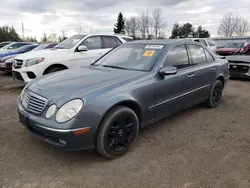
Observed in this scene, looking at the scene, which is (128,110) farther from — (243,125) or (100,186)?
(243,125)

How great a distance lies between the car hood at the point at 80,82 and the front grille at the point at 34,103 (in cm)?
6

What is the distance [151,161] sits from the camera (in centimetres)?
298

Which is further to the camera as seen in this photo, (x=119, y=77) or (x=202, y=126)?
(x=202, y=126)

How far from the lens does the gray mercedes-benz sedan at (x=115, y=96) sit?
266 cm

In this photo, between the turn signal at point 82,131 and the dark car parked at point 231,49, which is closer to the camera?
the turn signal at point 82,131

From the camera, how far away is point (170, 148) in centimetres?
332

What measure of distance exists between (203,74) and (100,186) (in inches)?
118

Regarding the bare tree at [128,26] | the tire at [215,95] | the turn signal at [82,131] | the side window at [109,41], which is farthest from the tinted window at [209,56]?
the bare tree at [128,26]

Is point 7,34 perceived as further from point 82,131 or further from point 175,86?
point 82,131

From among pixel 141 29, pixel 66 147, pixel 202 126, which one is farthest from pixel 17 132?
pixel 141 29

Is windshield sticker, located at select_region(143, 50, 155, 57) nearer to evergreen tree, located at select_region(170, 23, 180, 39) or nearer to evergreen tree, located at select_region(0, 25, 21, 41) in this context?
evergreen tree, located at select_region(0, 25, 21, 41)

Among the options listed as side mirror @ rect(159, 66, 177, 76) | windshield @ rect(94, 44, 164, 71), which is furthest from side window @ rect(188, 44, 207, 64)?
side mirror @ rect(159, 66, 177, 76)

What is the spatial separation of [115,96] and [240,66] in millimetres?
7040

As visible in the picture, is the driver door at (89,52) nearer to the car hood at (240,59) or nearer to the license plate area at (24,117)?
the license plate area at (24,117)
